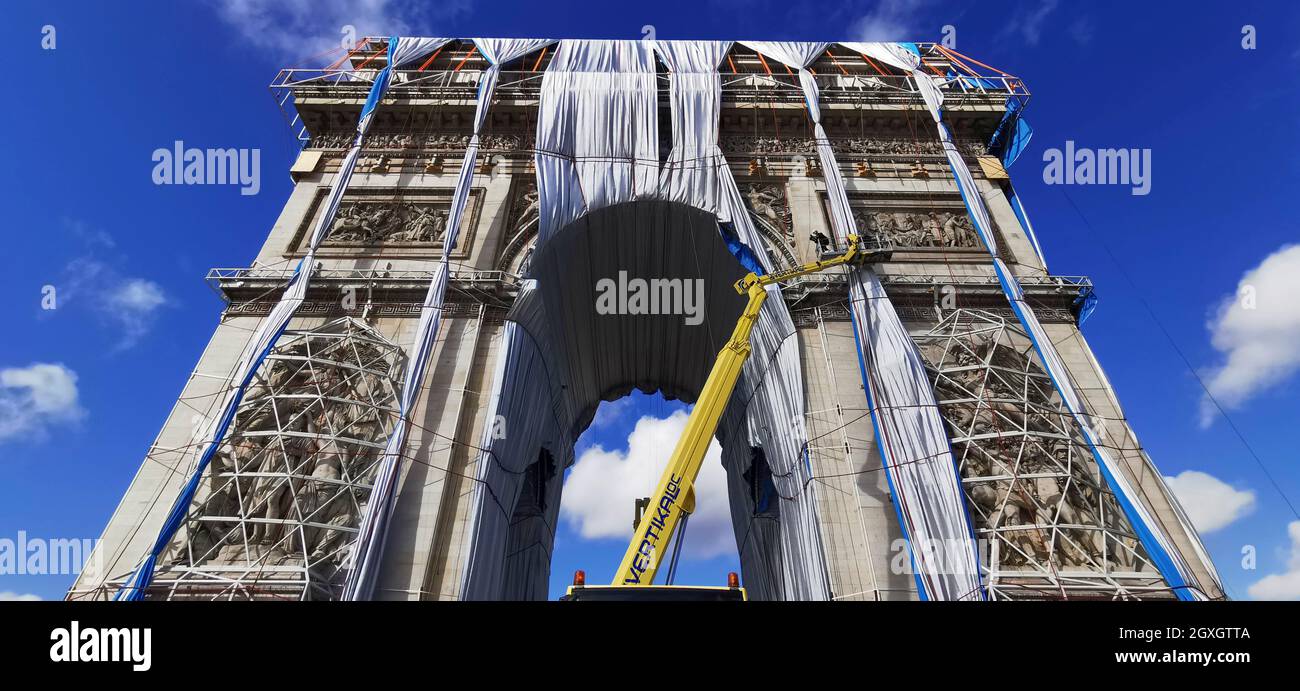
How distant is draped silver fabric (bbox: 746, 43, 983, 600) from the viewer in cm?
920

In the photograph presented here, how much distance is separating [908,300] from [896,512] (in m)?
5.13

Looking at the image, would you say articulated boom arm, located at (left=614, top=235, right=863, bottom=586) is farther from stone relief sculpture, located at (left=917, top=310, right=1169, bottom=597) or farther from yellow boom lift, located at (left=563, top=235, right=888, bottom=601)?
stone relief sculpture, located at (left=917, top=310, right=1169, bottom=597)

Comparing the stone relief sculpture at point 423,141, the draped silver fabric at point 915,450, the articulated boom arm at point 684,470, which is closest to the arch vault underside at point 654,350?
the draped silver fabric at point 915,450

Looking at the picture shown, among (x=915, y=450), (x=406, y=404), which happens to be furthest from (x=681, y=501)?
(x=406, y=404)

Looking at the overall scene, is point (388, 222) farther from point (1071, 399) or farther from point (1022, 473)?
point (1071, 399)

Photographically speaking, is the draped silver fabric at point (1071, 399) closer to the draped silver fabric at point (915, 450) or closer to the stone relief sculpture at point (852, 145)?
the stone relief sculpture at point (852, 145)

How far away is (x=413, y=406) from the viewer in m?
10.6

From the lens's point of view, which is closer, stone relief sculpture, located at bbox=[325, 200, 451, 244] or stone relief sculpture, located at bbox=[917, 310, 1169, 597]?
stone relief sculpture, located at bbox=[917, 310, 1169, 597]

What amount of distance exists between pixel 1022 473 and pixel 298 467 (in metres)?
12.7

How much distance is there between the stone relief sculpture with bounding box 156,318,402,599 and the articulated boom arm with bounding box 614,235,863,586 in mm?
4847

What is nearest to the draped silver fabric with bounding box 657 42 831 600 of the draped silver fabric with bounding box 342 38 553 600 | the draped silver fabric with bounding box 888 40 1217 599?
the draped silver fabric with bounding box 888 40 1217 599

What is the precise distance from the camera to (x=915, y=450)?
10.3 m
